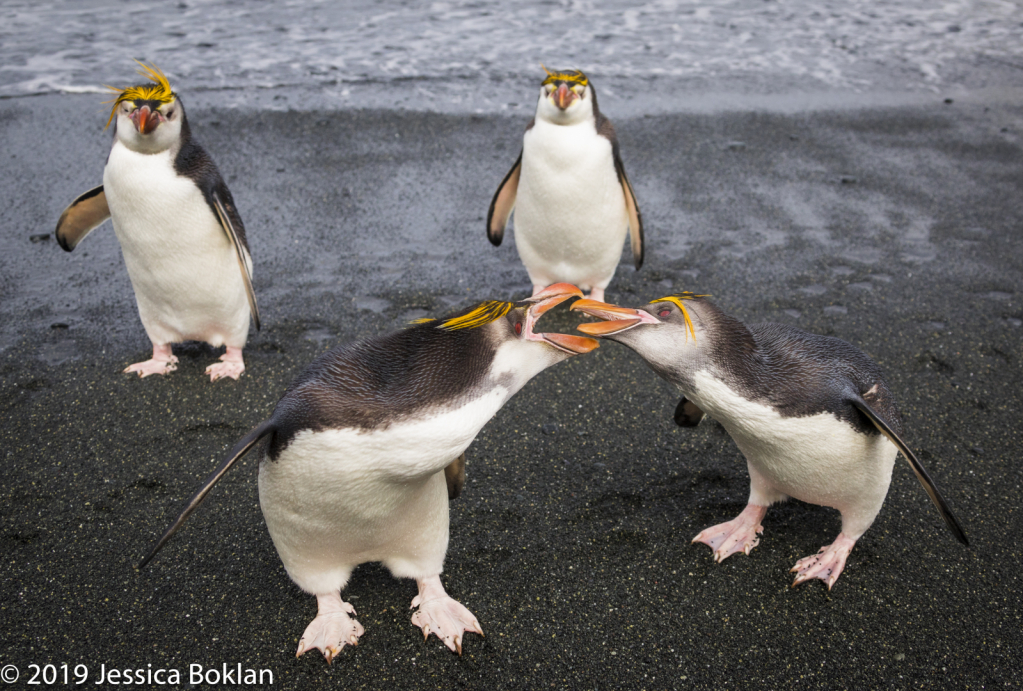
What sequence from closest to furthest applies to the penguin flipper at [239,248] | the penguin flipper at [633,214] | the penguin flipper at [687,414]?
the penguin flipper at [687,414] → the penguin flipper at [239,248] → the penguin flipper at [633,214]

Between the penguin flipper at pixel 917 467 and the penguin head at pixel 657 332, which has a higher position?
the penguin head at pixel 657 332

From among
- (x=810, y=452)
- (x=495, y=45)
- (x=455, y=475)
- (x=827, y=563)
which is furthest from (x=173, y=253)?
(x=495, y=45)

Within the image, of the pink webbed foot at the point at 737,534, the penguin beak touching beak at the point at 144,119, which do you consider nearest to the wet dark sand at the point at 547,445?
the pink webbed foot at the point at 737,534

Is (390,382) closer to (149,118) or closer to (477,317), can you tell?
(477,317)

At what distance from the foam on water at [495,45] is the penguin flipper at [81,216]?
11.0 ft

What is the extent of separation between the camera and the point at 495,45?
8.61m

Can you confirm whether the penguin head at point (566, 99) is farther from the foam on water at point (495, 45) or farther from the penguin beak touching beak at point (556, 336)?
the foam on water at point (495, 45)

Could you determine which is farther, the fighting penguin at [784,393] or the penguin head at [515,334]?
the fighting penguin at [784,393]

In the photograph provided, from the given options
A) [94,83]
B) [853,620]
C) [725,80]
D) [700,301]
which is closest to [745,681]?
[853,620]

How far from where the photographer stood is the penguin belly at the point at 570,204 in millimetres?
3910

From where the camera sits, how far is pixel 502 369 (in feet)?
6.26

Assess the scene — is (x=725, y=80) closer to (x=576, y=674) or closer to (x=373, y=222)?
(x=373, y=222)

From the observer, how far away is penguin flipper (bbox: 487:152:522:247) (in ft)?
14.0

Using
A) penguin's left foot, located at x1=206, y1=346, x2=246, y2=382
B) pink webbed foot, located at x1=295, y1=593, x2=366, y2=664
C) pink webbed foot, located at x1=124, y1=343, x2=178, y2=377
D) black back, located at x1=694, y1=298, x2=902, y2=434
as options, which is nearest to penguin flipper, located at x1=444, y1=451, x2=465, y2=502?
pink webbed foot, located at x1=295, y1=593, x2=366, y2=664
